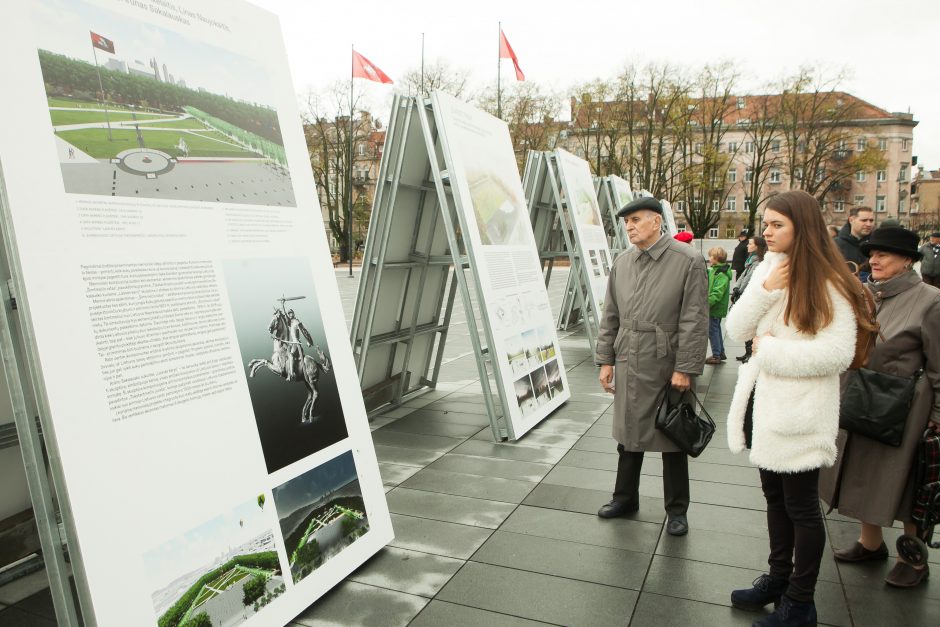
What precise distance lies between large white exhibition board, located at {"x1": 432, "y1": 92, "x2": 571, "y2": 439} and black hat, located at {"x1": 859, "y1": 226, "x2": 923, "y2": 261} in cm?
312

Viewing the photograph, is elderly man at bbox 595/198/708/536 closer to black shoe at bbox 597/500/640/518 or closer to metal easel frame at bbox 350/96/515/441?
black shoe at bbox 597/500/640/518

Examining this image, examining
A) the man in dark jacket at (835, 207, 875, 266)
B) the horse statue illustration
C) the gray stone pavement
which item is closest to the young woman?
the gray stone pavement

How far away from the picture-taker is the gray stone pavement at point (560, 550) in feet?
10.4

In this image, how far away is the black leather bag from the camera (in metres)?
3.21

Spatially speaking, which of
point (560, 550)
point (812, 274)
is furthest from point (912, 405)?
point (560, 550)

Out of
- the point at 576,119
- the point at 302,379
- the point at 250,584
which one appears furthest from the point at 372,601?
the point at 576,119

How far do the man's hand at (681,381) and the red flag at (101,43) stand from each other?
124 inches

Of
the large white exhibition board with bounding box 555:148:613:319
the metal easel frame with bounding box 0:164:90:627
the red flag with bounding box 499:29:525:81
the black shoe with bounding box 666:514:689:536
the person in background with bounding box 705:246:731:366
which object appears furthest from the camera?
the red flag with bounding box 499:29:525:81

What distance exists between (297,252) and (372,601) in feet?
5.67

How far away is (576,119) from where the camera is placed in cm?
4884

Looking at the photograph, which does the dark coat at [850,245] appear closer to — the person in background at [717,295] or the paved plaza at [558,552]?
the person in background at [717,295]

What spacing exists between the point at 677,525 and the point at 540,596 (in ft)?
3.73

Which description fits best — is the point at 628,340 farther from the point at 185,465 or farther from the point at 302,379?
the point at 185,465

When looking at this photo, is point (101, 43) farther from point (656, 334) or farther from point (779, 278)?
point (656, 334)
